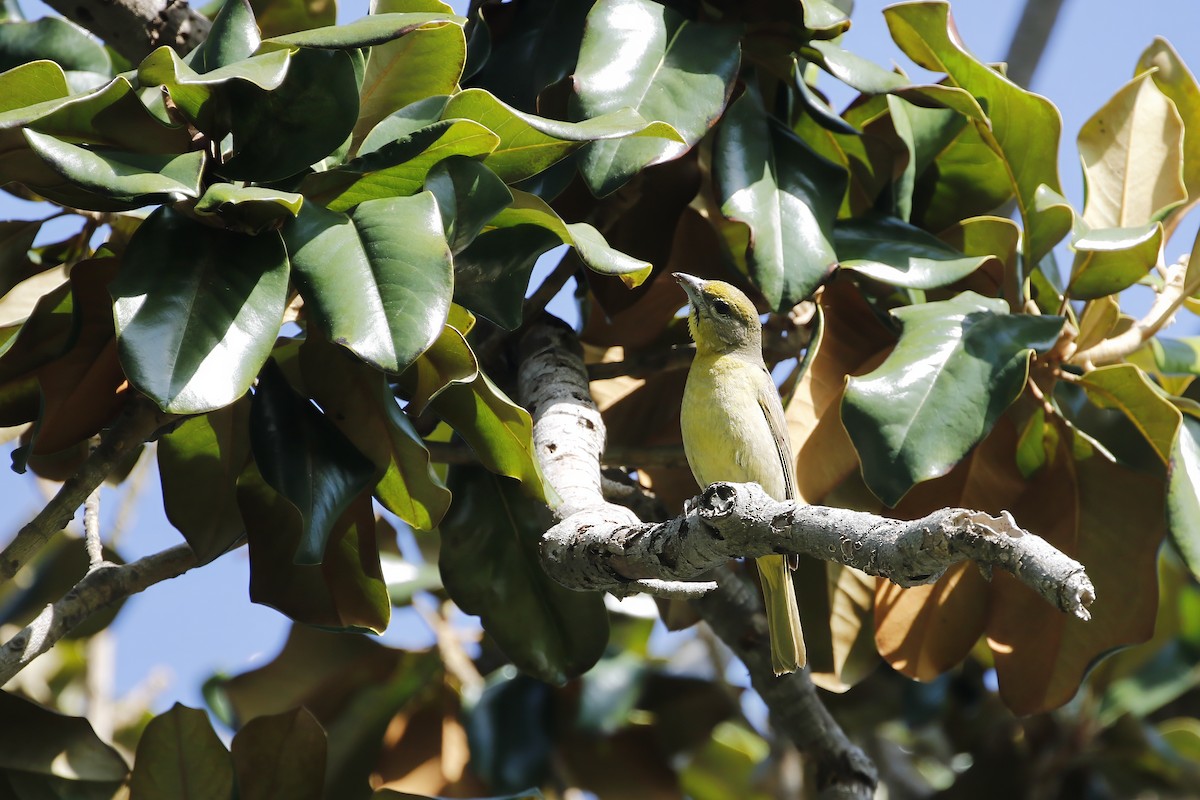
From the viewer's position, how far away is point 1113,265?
221 centimetres

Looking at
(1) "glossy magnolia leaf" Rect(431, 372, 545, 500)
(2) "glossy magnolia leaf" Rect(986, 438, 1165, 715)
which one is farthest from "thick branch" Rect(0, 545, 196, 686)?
(2) "glossy magnolia leaf" Rect(986, 438, 1165, 715)

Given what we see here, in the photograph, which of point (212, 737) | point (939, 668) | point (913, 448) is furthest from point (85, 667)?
point (913, 448)

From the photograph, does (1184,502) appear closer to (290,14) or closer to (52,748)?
(290,14)

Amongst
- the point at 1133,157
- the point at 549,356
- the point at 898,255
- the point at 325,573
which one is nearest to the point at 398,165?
the point at 549,356

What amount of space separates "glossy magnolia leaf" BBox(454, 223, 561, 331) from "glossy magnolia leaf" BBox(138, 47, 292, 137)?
40 centimetres

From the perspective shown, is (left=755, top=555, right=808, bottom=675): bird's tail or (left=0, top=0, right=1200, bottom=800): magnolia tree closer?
(left=0, top=0, right=1200, bottom=800): magnolia tree

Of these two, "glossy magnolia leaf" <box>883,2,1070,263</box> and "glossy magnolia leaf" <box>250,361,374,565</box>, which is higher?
"glossy magnolia leaf" <box>883,2,1070,263</box>

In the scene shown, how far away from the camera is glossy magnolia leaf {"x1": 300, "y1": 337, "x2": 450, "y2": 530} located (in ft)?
5.81

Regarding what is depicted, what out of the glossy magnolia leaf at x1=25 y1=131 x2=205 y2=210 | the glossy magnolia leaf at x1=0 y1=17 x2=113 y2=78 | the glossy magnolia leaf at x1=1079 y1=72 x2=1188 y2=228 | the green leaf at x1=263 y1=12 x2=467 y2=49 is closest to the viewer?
the glossy magnolia leaf at x1=25 y1=131 x2=205 y2=210

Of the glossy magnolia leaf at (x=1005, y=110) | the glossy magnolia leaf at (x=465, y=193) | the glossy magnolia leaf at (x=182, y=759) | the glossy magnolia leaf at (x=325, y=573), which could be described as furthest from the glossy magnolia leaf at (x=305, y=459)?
the glossy magnolia leaf at (x=1005, y=110)

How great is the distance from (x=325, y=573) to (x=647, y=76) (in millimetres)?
1055

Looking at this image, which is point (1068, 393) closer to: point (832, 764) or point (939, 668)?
point (939, 668)

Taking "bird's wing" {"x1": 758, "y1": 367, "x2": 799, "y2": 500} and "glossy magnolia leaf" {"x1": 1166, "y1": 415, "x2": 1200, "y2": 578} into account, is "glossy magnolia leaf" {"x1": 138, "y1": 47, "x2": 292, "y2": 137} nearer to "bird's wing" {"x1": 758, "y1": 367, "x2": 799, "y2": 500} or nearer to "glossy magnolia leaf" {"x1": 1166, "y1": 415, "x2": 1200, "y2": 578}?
"bird's wing" {"x1": 758, "y1": 367, "x2": 799, "y2": 500}

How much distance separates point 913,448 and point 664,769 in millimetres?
1695
